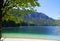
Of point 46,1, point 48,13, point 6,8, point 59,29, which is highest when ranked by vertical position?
point 46,1

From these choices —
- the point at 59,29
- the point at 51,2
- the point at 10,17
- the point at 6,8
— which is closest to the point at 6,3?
the point at 6,8

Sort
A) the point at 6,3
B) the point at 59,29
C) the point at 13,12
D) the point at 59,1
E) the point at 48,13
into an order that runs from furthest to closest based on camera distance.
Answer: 1. the point at 48,13
2. the point at 59,1
3. the point at 59,29
4. the point at 13,12
5. the point at 6,3

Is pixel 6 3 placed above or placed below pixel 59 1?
below

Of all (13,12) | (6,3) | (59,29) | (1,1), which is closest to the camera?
(1,1)

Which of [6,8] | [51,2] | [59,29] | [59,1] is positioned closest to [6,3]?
[6,8]

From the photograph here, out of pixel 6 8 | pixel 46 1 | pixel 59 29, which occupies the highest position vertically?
pixel 46 1

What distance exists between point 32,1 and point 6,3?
131cm

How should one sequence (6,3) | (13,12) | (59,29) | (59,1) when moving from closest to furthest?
(6,3)
(13,12)
(59,29)
(59,1)

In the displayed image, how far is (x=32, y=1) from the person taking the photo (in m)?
8.53

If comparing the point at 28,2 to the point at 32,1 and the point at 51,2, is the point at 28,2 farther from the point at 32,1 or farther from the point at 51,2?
the point at 51,2

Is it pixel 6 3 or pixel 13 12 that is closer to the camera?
pixel 6 3

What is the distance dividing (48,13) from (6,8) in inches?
721

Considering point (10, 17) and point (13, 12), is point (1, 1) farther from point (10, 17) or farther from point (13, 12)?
point (13, 12)

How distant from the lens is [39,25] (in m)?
25.9
